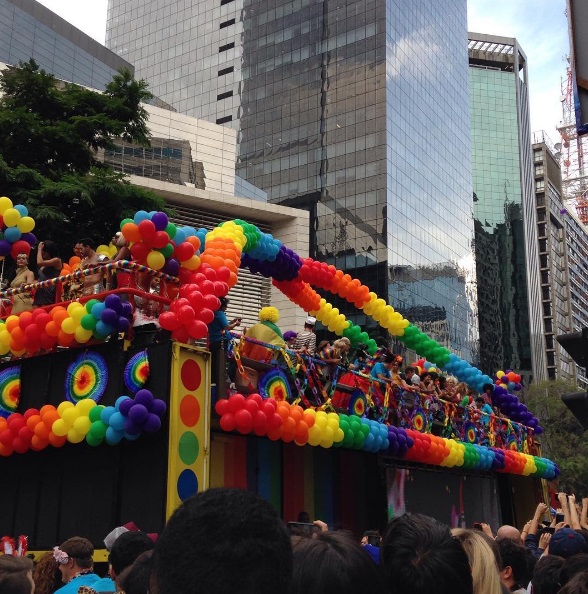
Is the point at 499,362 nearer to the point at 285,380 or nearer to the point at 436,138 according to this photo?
the point at 436,138

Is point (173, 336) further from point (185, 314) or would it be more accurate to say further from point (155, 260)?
point (155, 260)

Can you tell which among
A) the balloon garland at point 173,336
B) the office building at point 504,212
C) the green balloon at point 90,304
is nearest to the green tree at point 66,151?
the balloon garland at point 173,336

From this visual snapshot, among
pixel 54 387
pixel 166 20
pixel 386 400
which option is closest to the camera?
pixel 54 387

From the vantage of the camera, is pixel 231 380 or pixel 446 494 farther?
pixel 446 494

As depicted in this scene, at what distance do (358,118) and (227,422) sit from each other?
6733 cm

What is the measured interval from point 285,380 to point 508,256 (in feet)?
348

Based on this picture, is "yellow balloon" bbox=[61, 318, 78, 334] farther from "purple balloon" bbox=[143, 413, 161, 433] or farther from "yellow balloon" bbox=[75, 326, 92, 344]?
"purple balloon" bbox=[143, 413, 161, 433]

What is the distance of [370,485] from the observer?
1436 cm

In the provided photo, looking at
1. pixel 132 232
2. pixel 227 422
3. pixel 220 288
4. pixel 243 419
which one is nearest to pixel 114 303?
pixel 132 232

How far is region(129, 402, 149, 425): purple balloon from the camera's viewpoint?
29.5ft

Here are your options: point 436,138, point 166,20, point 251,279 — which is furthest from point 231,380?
point 166,20

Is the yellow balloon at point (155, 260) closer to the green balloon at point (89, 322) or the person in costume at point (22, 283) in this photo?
the green balloon at point (89, 322)

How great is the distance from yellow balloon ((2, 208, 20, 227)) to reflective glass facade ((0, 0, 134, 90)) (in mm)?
52640

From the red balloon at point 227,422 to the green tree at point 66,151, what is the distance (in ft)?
27.1
